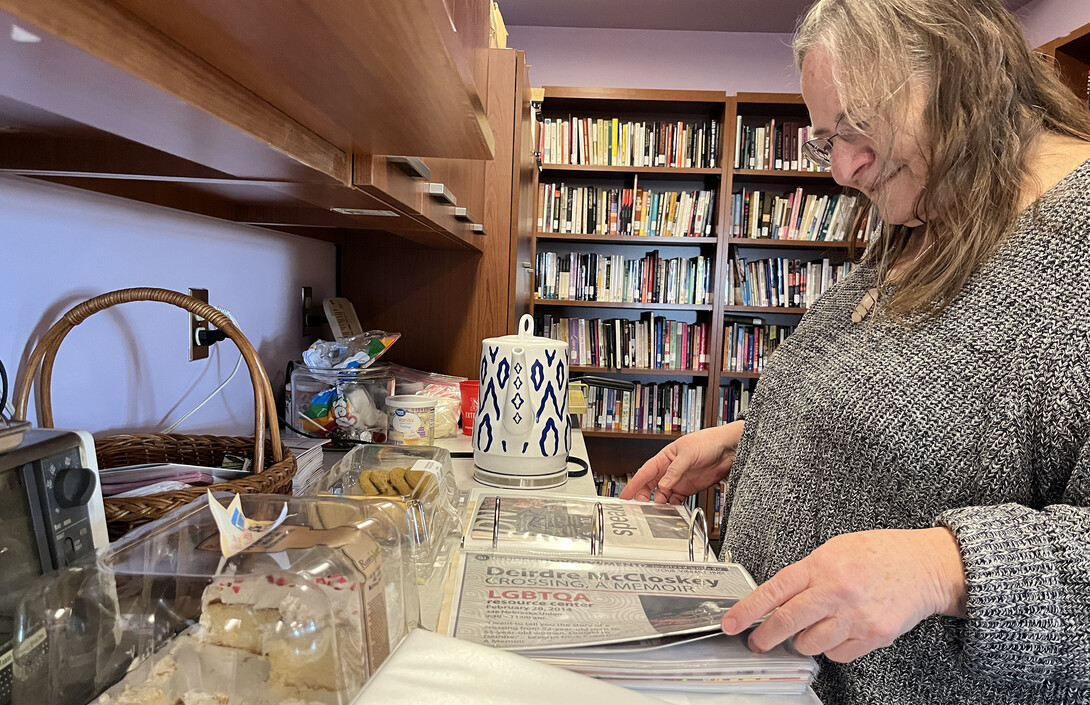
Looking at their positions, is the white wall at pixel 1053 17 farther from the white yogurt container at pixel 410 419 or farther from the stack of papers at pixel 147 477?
the stack of papers at pixel 147 477

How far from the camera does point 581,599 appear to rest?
62 centimetres

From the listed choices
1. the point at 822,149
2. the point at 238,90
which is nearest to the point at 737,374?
the point at 822,149

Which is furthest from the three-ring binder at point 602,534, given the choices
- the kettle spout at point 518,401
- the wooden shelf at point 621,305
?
the wooden shelf at point 621,305

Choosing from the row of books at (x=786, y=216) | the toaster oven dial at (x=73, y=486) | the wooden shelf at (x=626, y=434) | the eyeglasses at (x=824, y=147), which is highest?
the row of books at (x=786, y=216)

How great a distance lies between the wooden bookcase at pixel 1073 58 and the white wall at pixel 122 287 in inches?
94.2

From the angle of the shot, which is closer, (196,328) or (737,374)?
(196,328)

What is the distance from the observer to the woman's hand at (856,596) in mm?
525

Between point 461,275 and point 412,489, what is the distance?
1084 mm

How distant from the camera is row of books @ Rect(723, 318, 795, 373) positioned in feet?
9.88

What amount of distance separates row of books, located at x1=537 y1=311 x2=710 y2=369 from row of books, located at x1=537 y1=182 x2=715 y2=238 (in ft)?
1.30

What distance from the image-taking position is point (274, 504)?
0.61 m

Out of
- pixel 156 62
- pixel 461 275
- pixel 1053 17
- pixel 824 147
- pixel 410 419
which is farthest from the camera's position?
pixel 1053 17

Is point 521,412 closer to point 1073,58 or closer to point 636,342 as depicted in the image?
point 636,342

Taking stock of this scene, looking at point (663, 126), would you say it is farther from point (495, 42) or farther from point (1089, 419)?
point (1089, 419)
